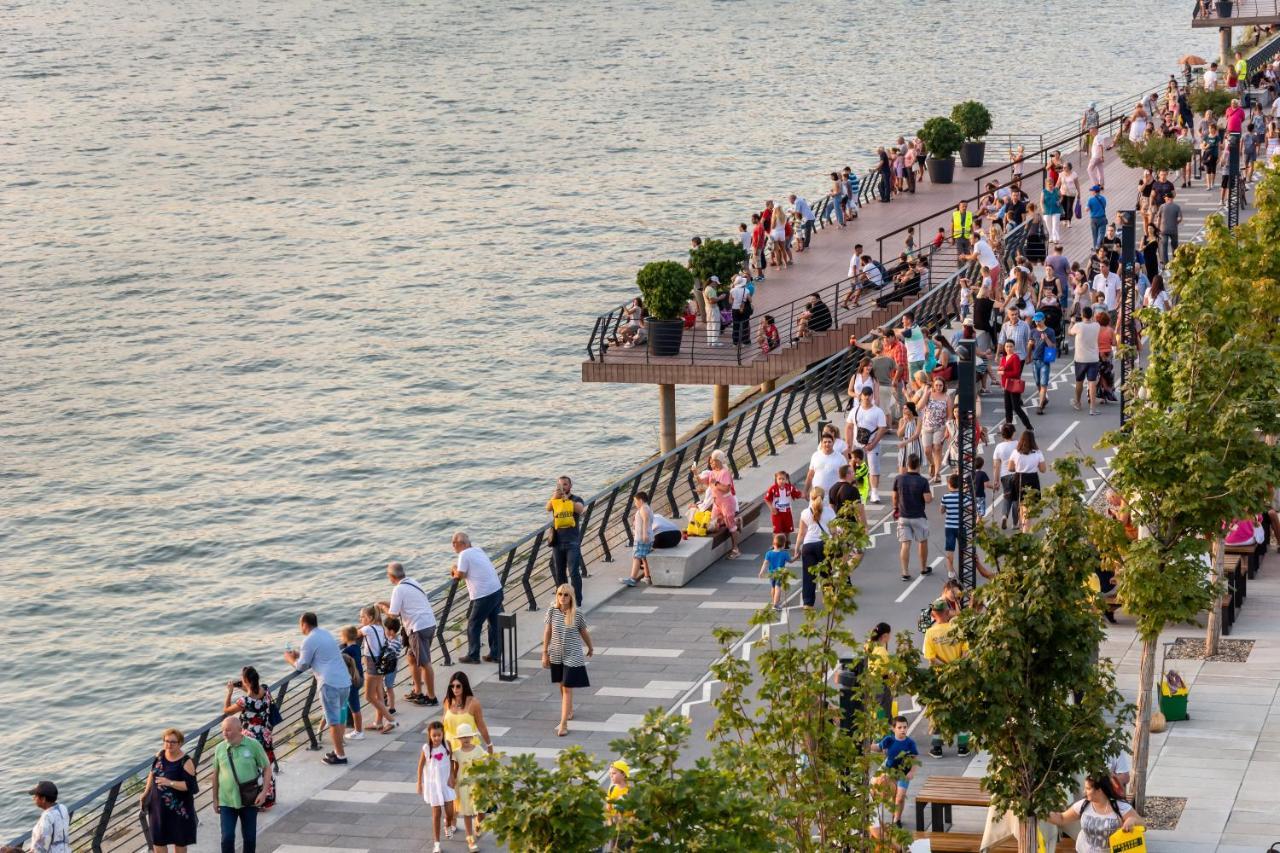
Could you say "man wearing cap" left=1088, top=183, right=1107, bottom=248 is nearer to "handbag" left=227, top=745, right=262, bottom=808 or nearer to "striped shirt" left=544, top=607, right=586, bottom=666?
"striped shirt" left=544, top=607, right=586, bottom=666

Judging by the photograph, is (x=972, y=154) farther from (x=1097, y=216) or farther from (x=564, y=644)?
(x=564, y=644)

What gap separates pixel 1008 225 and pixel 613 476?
38.6ft

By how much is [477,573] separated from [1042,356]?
1181 centimetres

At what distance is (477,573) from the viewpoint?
885 inches

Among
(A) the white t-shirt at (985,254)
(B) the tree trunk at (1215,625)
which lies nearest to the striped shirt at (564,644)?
(B) the tree trunk at (1215,625)

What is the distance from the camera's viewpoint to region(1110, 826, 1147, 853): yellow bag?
15.7 m

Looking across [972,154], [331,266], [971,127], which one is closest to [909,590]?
[971,127]

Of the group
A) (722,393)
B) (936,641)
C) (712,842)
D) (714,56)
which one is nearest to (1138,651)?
(936,641)

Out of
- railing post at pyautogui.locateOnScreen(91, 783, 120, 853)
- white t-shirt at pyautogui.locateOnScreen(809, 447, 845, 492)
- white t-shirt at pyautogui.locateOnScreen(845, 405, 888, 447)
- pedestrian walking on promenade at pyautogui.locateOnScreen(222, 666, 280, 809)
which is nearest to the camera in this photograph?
railing post at pyautogui.locateOnScreen(91, 783, 120, 853)

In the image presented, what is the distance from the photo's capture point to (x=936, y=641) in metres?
19.3

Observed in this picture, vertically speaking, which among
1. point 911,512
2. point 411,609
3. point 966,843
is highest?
point 911,512

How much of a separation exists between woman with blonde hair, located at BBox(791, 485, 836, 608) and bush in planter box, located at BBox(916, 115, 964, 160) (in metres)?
36.5

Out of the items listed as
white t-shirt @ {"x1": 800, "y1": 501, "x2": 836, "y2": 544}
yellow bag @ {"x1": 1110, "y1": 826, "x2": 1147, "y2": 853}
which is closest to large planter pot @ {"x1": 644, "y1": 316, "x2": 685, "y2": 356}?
white t-shirt @ {"x1": 800, "y1": 501, "x2": 836, "y2": 544}

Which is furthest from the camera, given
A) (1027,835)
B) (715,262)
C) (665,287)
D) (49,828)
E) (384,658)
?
(715,262)
